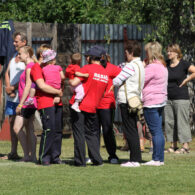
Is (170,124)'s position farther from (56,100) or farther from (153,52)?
(56,100)

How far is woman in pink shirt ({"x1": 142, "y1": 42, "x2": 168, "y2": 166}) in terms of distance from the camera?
30.7 ft

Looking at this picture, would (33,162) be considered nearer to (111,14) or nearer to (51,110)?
(51,110)

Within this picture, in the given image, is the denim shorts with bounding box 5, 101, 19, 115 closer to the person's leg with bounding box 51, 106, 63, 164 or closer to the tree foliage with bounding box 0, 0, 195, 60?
the person's leg with bounding box 51, 106, 63, 164

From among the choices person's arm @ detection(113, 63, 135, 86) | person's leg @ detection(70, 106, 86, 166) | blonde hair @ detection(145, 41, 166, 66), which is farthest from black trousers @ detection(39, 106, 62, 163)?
blonde hair @ detection(145, 41, 166, 66)

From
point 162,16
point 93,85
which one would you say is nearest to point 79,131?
point 93,85

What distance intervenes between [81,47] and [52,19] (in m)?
4.31

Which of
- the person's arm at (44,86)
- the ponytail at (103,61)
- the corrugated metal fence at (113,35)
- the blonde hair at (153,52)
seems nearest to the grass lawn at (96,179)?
the person's arm at (44,86)

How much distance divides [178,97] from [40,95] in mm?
3061

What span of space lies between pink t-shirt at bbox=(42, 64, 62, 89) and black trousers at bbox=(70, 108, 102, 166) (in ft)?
1.54

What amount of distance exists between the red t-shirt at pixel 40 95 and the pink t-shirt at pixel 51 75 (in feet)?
0.32

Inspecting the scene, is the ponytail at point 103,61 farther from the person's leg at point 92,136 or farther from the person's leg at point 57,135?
the person's leg at point 57,135

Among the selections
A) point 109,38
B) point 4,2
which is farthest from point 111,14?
point 4,2

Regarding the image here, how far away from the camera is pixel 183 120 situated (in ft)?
37.6

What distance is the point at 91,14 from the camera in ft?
63.5
